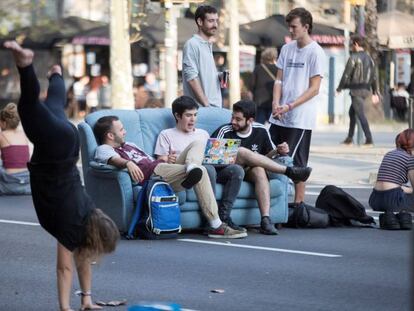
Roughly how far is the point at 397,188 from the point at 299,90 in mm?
1444

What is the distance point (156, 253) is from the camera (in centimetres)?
1079

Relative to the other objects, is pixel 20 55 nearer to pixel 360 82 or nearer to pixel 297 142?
pixel 297 142

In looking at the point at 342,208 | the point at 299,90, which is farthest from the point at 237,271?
the point at 299,90

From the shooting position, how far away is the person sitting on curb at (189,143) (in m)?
11.9

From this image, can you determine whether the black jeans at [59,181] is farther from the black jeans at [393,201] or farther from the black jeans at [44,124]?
the black jeans at [393,201]

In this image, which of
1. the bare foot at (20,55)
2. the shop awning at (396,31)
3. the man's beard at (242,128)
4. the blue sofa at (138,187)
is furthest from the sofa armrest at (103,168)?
the shop awning at (396,31)

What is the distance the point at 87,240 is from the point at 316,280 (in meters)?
2.36

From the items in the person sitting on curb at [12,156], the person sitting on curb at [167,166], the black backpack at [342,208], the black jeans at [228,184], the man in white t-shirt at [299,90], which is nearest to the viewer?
the person sitting on curb at [167,166]

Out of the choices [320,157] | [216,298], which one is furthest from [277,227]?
[320,157]

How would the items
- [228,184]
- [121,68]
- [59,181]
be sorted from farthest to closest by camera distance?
[121,68], [228,184], [59,181]

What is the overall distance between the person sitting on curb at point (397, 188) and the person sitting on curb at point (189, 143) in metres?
1.55

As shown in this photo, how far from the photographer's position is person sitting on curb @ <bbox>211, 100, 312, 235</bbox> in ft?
39.3

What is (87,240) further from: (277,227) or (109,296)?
(277,227)

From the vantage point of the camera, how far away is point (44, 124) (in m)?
7.52
